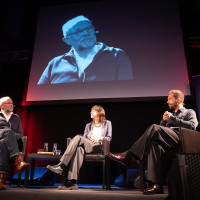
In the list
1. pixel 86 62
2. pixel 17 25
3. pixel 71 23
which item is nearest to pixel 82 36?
pixel 71 23

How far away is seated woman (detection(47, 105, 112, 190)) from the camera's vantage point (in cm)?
266

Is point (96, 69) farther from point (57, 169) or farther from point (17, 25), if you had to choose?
point (17, 25)

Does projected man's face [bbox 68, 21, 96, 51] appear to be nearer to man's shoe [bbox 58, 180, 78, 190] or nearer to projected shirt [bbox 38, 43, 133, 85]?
projected shirt [bbox 38, 43, 133, 85]

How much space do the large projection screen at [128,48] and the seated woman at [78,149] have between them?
675 mm

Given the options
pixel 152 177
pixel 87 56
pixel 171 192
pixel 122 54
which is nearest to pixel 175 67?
pixel 122 54

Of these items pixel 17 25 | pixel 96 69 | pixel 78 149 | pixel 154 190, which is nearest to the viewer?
pixel 154 190

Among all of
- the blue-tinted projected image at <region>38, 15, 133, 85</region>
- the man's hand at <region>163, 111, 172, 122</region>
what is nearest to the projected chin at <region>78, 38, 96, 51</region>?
the blue-tinted projected image at <region>38, 15, 133, 85</region>

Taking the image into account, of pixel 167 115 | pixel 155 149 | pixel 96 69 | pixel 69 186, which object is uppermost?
pixel 96 69

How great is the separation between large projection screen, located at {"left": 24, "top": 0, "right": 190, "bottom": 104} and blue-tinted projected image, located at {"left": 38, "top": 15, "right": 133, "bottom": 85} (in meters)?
0.04

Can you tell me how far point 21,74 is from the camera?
514 cm

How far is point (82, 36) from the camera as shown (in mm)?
4512

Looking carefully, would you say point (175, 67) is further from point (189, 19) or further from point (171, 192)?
point (171, 192)

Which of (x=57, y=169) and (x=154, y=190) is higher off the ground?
(x=57, y=169)

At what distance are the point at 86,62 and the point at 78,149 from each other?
1.97m
